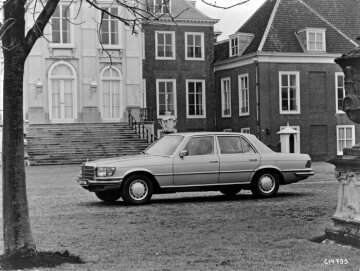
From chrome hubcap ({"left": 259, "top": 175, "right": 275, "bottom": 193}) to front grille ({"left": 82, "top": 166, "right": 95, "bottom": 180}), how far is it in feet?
→ 12.9

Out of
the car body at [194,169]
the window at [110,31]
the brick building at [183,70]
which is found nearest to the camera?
the car body at [194,169]

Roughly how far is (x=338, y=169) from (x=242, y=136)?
6902 millimetres

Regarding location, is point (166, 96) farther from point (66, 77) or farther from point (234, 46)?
point (66, 77)

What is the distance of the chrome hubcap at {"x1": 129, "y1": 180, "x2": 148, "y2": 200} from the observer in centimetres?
1451

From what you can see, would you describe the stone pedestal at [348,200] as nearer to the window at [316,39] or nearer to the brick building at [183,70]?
the window at [316,39]

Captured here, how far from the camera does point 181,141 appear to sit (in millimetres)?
15250

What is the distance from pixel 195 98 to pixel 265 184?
29854mm

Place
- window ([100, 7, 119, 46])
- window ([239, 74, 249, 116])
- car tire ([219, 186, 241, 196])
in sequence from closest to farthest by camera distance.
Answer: car tire ([219, 186, 241, 196]) → window ([100, 7, 119, 46]) → window ([239, 74, 249, 116])

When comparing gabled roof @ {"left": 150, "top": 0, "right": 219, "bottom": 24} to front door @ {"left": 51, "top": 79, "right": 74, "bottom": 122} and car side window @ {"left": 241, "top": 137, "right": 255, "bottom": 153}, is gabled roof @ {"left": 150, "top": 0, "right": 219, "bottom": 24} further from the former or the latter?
car side window @ {"left": 241, "top": 137, "right": 255, "bottom": 153}

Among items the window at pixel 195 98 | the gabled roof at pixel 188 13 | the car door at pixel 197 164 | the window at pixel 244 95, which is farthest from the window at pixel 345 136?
the car door at pixel 197 164

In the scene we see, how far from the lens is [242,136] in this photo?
15.8m

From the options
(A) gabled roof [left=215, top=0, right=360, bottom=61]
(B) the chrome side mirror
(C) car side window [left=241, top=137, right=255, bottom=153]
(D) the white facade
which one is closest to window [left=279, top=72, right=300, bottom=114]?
(A) gabled roof [left=215, top=0, right=360, bottom=61]

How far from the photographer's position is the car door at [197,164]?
1493 cm

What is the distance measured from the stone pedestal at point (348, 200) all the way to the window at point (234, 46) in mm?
34827
